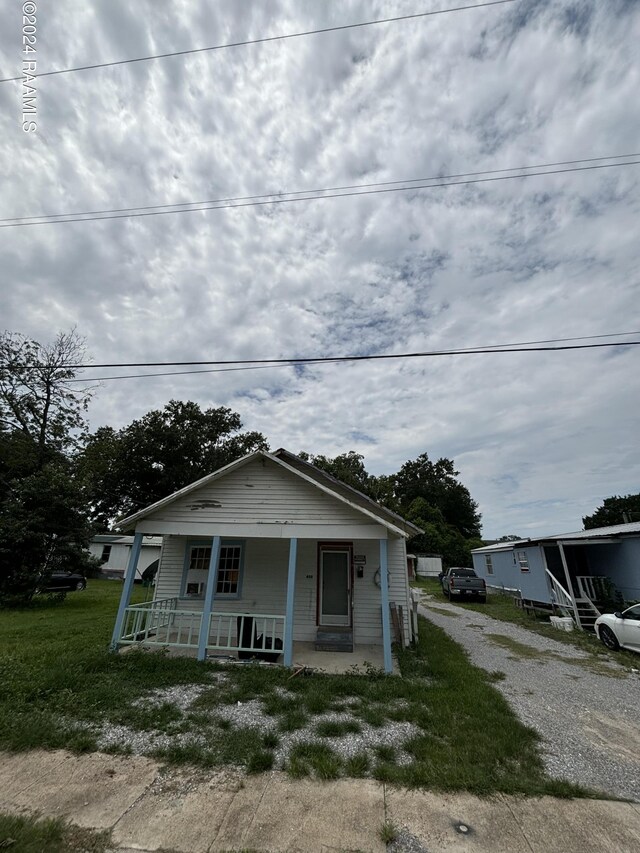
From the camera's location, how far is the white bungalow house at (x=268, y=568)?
831 cm

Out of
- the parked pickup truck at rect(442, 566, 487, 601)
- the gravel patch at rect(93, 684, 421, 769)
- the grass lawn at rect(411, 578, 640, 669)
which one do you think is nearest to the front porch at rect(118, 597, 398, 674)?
the gravel patch at rect(93, 684, 421, 769)

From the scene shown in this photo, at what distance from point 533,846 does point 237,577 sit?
8.12 meters

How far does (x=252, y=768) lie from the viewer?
414 centimetres

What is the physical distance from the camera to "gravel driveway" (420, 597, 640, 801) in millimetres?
4281

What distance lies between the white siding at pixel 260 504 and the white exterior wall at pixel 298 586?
201 centimetres

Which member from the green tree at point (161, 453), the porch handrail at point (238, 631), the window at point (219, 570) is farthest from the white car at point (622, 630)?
the green tree at point (161, 453)

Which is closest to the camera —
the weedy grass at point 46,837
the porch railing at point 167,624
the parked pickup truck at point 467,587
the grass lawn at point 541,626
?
the weedy grass at point 46,837

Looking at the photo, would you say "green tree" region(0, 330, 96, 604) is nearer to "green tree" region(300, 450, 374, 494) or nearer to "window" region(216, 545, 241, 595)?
"window" region(216, 545, 241, 595)

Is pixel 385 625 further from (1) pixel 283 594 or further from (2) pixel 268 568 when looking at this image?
(2) pixel 268 568

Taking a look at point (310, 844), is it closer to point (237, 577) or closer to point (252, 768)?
point (252, 768)

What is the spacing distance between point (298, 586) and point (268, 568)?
920 millimetres

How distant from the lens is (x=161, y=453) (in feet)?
120

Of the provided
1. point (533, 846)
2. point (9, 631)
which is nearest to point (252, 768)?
point (533, 846)

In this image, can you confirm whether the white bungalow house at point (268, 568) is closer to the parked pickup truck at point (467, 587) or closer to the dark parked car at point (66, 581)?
the parked pickup truck at point (467, 587)
